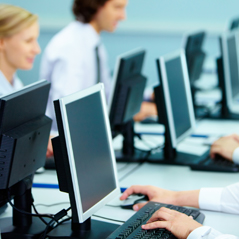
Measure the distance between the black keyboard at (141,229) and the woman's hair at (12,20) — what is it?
44.0 inches

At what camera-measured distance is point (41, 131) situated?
1.40 m

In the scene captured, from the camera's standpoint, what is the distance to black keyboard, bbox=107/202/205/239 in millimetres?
1276

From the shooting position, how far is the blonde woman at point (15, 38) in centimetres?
213

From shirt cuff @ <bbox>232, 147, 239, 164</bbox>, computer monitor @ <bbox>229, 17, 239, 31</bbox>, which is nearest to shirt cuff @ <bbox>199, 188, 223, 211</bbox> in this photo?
shirt cuff @ <bbox>232, 147, 239, 164</bbox>

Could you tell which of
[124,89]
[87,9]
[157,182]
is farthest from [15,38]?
[157,182]

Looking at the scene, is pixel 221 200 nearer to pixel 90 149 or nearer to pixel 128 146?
pixel 90 149

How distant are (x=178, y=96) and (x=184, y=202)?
65cm

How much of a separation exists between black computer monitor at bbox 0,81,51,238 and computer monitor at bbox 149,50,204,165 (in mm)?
678

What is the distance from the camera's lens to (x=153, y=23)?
17.7 feet

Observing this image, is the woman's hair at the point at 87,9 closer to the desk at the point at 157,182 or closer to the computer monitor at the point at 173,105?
the computer monitor at the point at 173,105

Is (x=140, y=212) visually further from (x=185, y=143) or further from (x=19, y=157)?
(x=185, y=143)

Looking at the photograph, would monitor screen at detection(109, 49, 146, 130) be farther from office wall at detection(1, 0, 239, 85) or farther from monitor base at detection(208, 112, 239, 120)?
office wall at detection(1, 0, 239, 85)

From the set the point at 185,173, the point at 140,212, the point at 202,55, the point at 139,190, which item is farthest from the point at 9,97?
the point at 202,55

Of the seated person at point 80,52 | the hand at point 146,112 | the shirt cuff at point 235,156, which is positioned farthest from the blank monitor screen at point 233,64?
the shirt cuff at point 235,156
